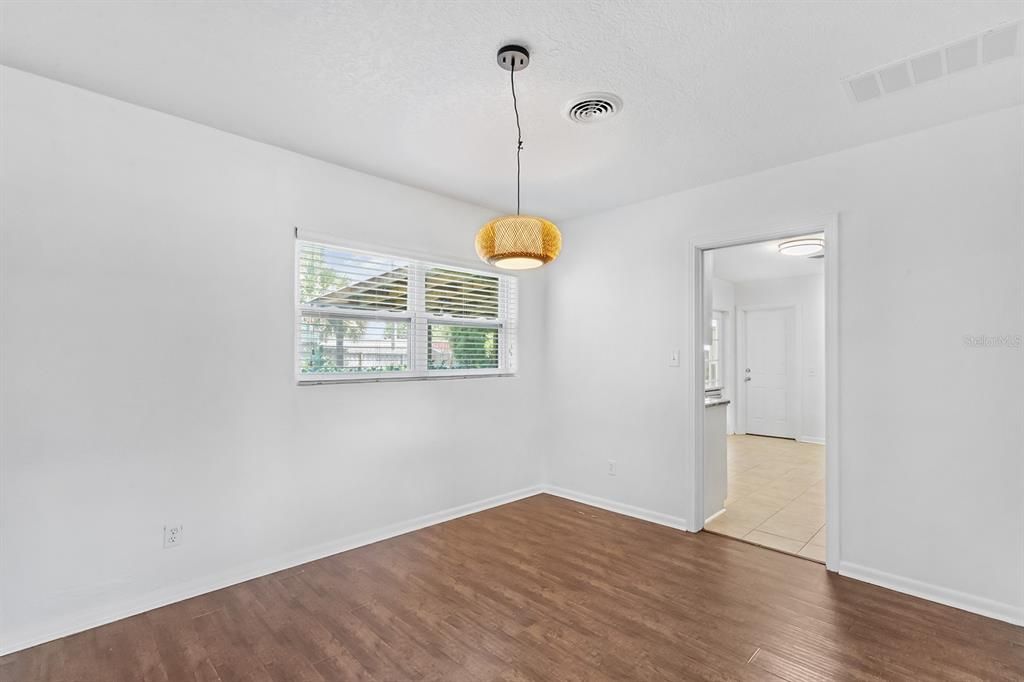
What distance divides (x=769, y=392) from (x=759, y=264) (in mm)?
2454

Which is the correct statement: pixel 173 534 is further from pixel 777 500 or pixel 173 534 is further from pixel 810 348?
pixel 810 348

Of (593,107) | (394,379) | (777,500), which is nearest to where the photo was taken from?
(593,107)

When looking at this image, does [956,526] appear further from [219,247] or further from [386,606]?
[219,247]

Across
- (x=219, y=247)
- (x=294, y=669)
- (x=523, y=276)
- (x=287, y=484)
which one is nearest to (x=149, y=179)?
(x=219, y=247)

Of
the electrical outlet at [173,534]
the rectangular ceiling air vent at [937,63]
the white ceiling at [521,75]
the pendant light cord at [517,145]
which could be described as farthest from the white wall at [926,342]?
the electrical outlet at [173,534]

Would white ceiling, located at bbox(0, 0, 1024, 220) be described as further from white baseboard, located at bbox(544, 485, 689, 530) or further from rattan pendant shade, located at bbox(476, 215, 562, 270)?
white baseboard, located at bbox(544, 485, 689, 530)

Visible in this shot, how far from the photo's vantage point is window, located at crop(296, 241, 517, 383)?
3264mm

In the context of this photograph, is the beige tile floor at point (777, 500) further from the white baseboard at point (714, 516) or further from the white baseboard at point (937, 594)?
the white baseboard at point (937, 594)

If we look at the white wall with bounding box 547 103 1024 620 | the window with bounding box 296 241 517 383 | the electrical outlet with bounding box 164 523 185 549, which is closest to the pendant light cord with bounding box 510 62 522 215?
the window with bounding box 296 241 517 383

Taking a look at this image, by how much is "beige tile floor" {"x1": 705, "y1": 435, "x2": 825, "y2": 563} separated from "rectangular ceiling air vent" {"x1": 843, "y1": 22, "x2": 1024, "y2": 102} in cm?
281

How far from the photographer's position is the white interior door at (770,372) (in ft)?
26.0

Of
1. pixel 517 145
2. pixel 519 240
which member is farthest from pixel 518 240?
pixel 517 145

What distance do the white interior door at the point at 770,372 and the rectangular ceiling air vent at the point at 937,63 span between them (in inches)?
250

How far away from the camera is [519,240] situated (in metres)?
2.38
